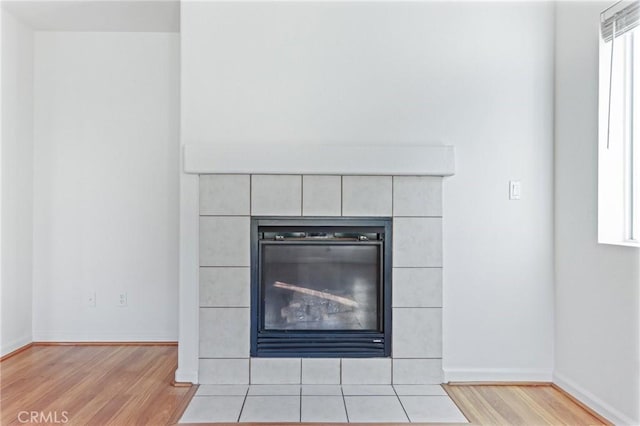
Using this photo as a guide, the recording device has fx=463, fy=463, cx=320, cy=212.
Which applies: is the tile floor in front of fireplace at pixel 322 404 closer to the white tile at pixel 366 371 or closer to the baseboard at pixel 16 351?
the white tile at pixel 366 371

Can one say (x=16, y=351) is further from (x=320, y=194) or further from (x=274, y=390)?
(x=320, y=194)

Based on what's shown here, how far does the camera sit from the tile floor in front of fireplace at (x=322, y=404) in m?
2.19

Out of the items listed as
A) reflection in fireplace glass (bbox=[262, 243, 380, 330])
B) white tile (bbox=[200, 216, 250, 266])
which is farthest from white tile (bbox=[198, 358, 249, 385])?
white tile (bbox=[200, 216, 250, 266])

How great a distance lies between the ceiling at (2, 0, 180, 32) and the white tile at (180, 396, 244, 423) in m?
2.42

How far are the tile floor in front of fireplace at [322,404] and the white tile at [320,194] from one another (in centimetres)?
99

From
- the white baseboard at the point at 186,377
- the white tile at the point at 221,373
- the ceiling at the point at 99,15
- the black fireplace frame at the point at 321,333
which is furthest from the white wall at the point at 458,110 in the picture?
the white baseboard at the point at 186,377

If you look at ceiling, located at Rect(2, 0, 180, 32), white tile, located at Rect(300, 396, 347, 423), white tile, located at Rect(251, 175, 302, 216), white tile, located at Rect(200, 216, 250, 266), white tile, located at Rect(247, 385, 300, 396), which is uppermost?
ceiling, located at Rect(2, 0, 180, 32)

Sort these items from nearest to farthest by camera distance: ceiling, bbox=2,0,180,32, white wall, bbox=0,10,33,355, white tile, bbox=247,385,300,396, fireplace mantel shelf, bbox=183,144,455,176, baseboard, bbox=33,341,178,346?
white tile, bbox=247,385,300,396 < fireplace mantel shelf, bbox=183,144,455,176 < ceiling, bbox=2,0,180,32 < white wall, bbox=0,10,33,355 < baseboard, bbox=33,341,178,346

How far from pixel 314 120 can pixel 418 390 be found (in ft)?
5.33

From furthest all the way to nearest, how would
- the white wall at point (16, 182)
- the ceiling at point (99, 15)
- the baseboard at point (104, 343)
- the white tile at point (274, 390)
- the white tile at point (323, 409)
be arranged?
the baseboard at point (104, 343) < the white wall at point (16, 182) < the ceiling at point (99, 15) < the white tile at point (274, 390) < the white tile at point (323, 409)

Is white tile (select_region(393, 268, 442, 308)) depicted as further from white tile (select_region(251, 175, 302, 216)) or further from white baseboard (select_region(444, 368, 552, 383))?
white tile (select_region(251, 175, 302, 216))

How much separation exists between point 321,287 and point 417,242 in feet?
2.02

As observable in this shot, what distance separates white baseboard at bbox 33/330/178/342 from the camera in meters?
3.45

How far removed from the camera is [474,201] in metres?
2.68
